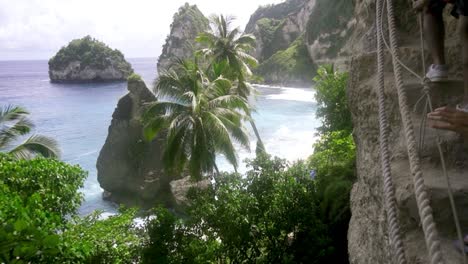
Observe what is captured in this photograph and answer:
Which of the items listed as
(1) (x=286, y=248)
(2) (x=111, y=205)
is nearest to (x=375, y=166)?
(1) (x=286, y=248)

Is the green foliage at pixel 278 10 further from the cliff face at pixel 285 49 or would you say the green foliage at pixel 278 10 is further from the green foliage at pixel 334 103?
the green foliage at pixel 334 103

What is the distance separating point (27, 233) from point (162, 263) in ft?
19.4

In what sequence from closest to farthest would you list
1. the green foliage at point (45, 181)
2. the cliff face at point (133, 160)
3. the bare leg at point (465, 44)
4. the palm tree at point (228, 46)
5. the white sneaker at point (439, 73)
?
the bare leg at point (465, 44) < the white sneaker at point (439, 73) < the green foliage at point (45, 181) < the palm tree at point (228, 46) < the cliff face at point (133, 160)

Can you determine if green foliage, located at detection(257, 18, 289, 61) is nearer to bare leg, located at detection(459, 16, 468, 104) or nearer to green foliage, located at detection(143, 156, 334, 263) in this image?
green foliage, located at detection(143, 156, 334, 263)

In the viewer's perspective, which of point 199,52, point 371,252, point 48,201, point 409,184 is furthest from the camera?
point 199,52

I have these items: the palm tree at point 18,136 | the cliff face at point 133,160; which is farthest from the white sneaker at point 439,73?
the cliff face at point 133,160

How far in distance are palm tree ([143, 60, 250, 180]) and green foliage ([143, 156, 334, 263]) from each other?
13.4 ft

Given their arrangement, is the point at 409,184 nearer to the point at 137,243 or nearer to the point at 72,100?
the point at 137,243

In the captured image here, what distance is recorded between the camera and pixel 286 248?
9914mm

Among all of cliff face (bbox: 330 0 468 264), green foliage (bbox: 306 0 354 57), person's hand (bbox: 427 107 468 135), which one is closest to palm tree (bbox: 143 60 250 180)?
cliff face (bbox: 330 0 468 264)

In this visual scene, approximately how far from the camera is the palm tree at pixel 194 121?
14.1 m

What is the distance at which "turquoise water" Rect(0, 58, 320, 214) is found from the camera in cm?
3497

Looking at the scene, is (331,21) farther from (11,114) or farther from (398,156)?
(398,156)

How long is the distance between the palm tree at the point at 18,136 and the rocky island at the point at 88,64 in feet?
334
